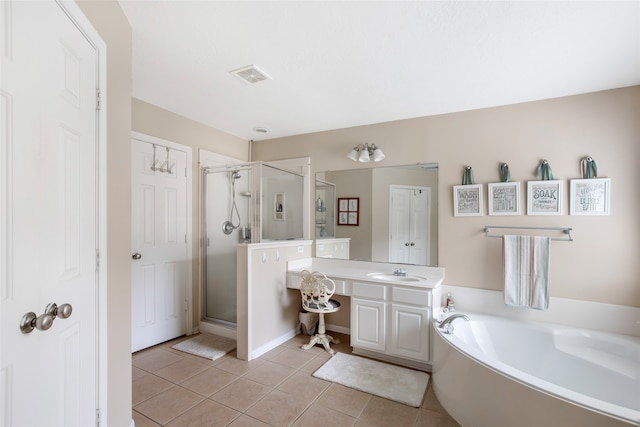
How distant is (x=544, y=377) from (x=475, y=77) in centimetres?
236

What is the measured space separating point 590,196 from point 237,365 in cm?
338

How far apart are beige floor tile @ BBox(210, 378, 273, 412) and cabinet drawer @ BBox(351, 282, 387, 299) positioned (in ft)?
3.72

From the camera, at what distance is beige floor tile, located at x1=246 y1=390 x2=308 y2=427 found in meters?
1.97

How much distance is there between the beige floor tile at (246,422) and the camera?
6.27 feet

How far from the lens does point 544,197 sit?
8.58 feet

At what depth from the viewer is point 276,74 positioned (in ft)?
7.54

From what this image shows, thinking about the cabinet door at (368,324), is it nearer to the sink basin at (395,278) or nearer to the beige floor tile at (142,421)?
the sink basin at (395,278)

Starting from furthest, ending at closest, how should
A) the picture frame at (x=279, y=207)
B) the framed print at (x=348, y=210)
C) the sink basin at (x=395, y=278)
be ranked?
the framed print at (x=348, y=210) → the picture frame at (x=279, y=207) → the sink basin at (x=395, y=278)

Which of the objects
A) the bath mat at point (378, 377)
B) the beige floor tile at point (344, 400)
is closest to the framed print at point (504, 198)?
the bath mat at point (378, 377)

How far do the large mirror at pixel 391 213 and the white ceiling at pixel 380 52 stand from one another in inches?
29.2
